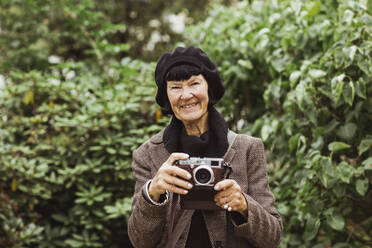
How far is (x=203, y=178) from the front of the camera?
168 cm

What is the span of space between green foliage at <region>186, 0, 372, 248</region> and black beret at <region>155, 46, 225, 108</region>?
0.83 metres

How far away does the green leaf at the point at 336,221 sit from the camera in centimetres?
264

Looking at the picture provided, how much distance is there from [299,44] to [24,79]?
8.50 feet

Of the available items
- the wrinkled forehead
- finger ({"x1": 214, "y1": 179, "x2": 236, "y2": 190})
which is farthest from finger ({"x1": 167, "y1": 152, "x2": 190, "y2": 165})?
the wrinkled forehead

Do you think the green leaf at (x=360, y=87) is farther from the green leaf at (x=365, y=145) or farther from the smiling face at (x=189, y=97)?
the smiling face at (x=189, y=97)

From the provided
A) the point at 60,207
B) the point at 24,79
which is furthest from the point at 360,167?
the point at 24,79

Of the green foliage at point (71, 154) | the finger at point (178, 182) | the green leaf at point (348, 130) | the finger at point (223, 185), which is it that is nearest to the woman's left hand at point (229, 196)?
the finger at point (223, 185)

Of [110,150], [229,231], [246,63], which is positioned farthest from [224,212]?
[110,150]

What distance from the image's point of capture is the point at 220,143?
2.02 meters

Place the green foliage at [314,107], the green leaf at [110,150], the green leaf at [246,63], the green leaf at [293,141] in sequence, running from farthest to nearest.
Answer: the green leaf at [110,150]
the green leaf at [246,63]
the green leaf at [293,141]
the green foliage at [314,107]

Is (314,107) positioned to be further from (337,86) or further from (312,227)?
(312,227)

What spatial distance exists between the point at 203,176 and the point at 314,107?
1368 millimetres

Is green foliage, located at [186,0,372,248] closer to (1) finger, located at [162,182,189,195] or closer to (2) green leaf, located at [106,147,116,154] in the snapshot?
(2) green leaf, located at [106,147,116,154]

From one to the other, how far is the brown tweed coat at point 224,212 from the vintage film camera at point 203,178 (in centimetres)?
15
